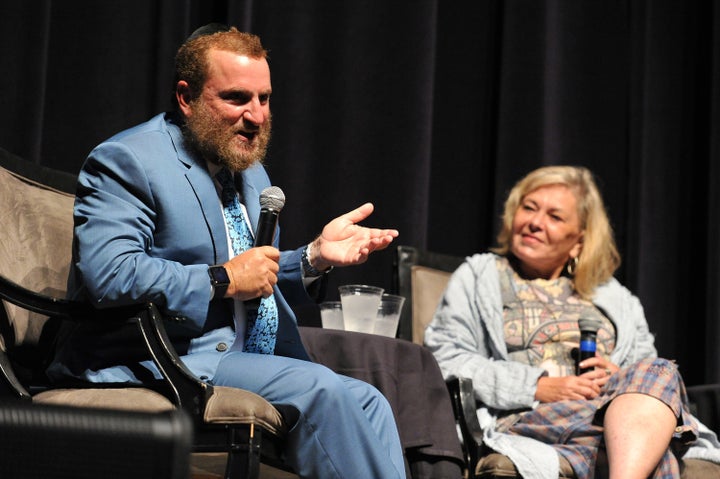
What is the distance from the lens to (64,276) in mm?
2236

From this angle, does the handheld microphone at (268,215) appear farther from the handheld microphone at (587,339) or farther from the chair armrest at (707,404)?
the chair armrest at (707,404)

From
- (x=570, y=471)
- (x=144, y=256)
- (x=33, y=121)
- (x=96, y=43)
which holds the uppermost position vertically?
(x=96, y=43)

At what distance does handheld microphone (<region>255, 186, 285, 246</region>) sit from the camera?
1924 millimetres

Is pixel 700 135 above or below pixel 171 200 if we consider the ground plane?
above

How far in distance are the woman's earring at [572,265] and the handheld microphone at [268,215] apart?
56.8 inches

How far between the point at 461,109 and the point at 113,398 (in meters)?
2.25

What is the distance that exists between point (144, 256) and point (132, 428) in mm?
933

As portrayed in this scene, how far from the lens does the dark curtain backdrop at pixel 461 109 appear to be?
298 cm

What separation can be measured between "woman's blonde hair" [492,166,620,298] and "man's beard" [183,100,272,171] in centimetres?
123

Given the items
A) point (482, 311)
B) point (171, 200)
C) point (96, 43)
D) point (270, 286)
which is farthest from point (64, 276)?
point (482, 311)

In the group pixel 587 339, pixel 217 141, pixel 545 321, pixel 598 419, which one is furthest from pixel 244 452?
pixel 545 321

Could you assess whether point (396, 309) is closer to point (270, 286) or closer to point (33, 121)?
point (270, 286)

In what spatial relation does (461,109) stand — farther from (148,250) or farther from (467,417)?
(148,250)

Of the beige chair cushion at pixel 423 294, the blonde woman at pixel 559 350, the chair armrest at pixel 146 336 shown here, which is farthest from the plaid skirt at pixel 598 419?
the chair armrest at pixel 146 336
